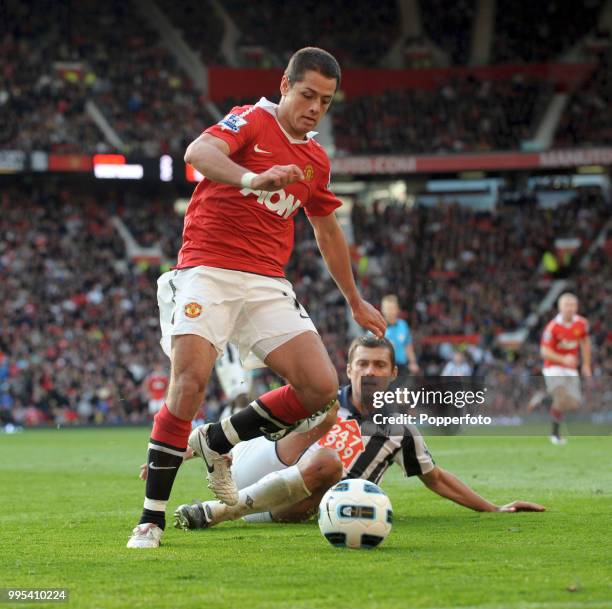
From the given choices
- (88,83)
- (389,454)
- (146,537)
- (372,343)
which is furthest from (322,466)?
(88,83)

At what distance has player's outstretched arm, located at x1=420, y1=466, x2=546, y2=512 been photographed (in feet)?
22.9

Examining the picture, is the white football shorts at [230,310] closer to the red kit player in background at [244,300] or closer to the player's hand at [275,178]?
the red kit player in background at [244,300]

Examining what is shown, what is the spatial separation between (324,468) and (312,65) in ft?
7.18

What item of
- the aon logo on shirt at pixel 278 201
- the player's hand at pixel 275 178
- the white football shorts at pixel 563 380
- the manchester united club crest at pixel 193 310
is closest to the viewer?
the player's hand at pixel 275 178

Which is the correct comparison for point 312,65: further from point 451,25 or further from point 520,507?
point 451,25

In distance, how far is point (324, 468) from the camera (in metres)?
6.41

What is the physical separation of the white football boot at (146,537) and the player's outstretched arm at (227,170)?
1696 mm

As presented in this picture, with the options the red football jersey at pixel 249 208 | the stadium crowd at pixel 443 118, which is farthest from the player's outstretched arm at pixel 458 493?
the stadium crowd at pixel 443 118

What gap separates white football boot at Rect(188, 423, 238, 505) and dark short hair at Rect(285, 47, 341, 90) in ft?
6.16

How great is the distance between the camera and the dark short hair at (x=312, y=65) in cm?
579

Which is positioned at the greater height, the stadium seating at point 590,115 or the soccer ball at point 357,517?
the stadium seating at point 590,115

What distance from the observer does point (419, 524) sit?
6809 mm

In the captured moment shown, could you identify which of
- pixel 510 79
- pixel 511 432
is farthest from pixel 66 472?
pixel 510 79
